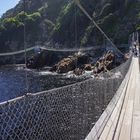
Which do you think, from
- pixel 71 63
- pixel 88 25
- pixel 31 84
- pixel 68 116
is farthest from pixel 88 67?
pixel 68 116

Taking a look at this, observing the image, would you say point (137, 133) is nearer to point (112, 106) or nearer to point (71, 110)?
point (71, 110)

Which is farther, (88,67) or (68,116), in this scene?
(88,67)

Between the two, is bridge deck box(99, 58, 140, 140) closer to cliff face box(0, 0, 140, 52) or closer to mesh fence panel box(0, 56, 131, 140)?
mesh fence panel box(0, 56, 131, 140)

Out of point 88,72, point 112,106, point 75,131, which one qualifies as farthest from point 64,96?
point 88,72

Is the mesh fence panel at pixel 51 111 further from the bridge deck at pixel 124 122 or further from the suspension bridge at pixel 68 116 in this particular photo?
the bridge deck at pixel 124 122

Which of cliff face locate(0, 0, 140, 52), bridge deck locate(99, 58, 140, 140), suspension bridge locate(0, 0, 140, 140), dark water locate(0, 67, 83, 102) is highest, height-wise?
cliff face locate(0, 0, 140, 52)

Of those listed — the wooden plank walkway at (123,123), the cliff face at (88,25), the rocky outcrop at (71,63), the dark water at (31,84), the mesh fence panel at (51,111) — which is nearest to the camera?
the mesh fence panel at (51,111)

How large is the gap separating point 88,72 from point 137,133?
49.5 meters

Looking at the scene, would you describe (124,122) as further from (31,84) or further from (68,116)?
(31,84)

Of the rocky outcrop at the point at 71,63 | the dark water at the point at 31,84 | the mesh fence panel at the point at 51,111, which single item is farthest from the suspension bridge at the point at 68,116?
the rocky outcrop at the point at 71,63

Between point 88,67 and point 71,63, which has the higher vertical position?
point 71,63

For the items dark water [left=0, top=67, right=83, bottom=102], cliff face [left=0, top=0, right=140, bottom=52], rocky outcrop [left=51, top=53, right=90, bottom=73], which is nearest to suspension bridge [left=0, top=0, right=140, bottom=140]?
dark water [left=0, top=67, right=83, bottom=102]

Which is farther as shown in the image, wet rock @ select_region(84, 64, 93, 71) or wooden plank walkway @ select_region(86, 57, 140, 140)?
wet rock @ select_region(84, 64, 93, 71)

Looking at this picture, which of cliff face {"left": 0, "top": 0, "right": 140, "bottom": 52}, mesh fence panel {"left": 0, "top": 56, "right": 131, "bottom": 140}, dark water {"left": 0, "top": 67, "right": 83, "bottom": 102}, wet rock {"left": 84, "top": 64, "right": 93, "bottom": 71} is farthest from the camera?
cliff face {"left": 0, "top": 0, "right": 140, "bottom": 52}
